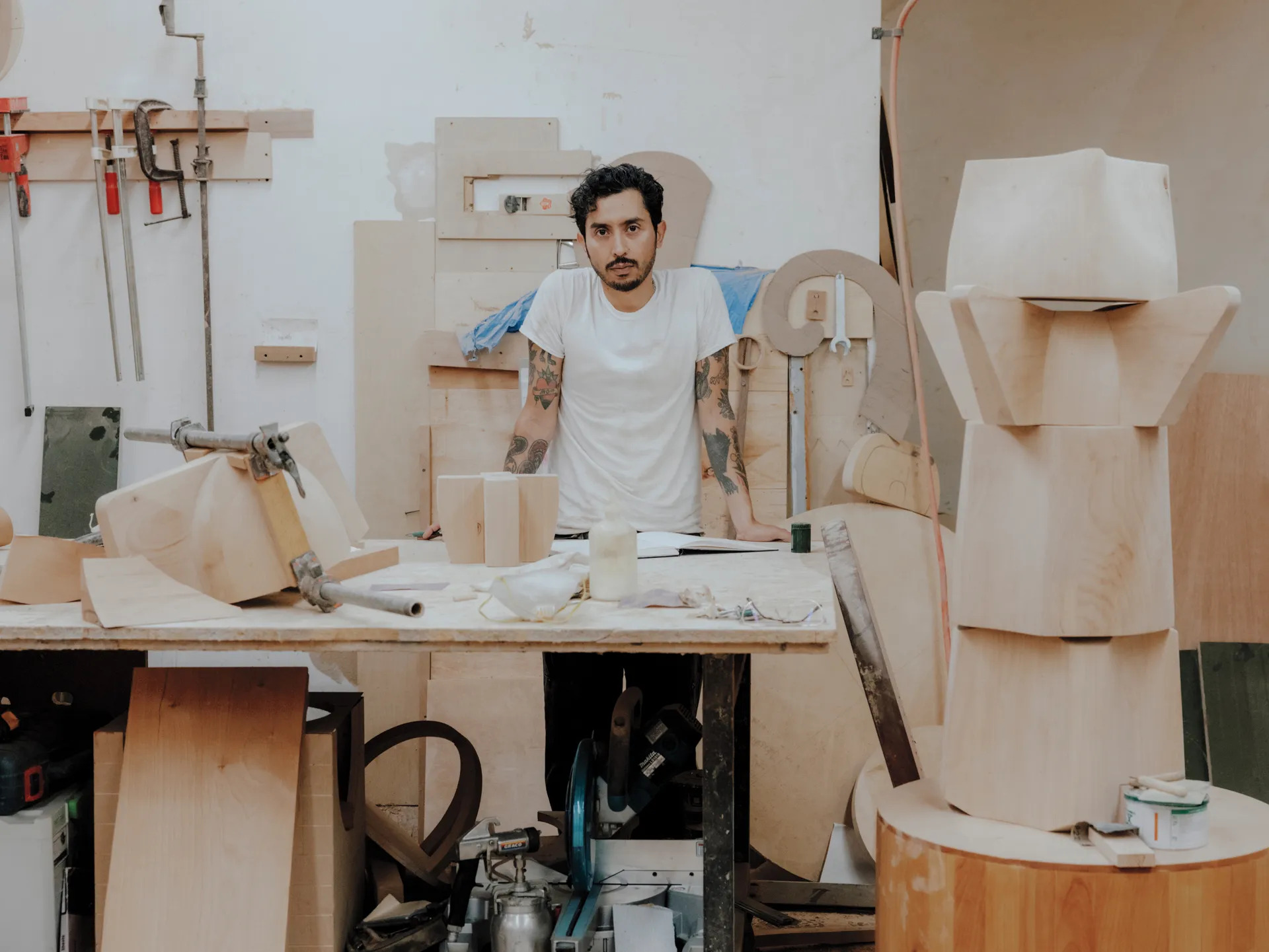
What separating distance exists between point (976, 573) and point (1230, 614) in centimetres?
220

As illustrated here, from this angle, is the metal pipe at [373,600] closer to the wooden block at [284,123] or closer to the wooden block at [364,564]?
the wooden block at [364,564]

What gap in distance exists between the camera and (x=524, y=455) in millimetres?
3102

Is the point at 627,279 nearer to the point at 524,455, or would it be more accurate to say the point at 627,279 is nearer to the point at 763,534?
the point at 524,455

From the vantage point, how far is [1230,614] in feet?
11.9

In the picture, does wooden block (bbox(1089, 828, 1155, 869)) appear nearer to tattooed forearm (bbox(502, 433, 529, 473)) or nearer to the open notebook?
the open notebook

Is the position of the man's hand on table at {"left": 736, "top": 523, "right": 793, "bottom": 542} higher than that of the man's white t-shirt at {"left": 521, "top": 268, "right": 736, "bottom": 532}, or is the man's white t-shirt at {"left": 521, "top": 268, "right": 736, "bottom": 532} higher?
the man's white t-shirt at {"left": 521, "top": 268, "right": 736, "bottom": 532}

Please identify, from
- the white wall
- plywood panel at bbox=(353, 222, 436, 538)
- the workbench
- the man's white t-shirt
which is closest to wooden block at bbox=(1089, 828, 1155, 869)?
the workbench

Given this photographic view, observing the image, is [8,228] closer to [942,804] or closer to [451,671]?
[451,671]

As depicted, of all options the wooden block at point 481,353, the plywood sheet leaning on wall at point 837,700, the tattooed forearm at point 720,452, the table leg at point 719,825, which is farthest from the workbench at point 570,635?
the wooden block at point 481,353

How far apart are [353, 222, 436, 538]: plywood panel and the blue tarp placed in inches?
7.6

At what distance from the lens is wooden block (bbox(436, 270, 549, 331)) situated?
3.77 meters

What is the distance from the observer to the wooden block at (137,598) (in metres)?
1.75

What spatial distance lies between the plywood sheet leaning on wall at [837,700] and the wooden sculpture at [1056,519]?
1.56 metres

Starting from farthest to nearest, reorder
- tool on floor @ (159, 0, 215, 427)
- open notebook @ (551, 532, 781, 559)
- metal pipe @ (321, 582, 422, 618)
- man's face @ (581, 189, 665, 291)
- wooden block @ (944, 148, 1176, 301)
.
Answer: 1. tool on floor @ (159, 0, 215, 427)
2. man's face @ (581, 189, 665, 291)
3. open notebook @ (551, 532, 781, 559)
4. wooden block @ (944, 148, 1176, 301)
5. metal pipe @ (321, 582, 422, 618)
